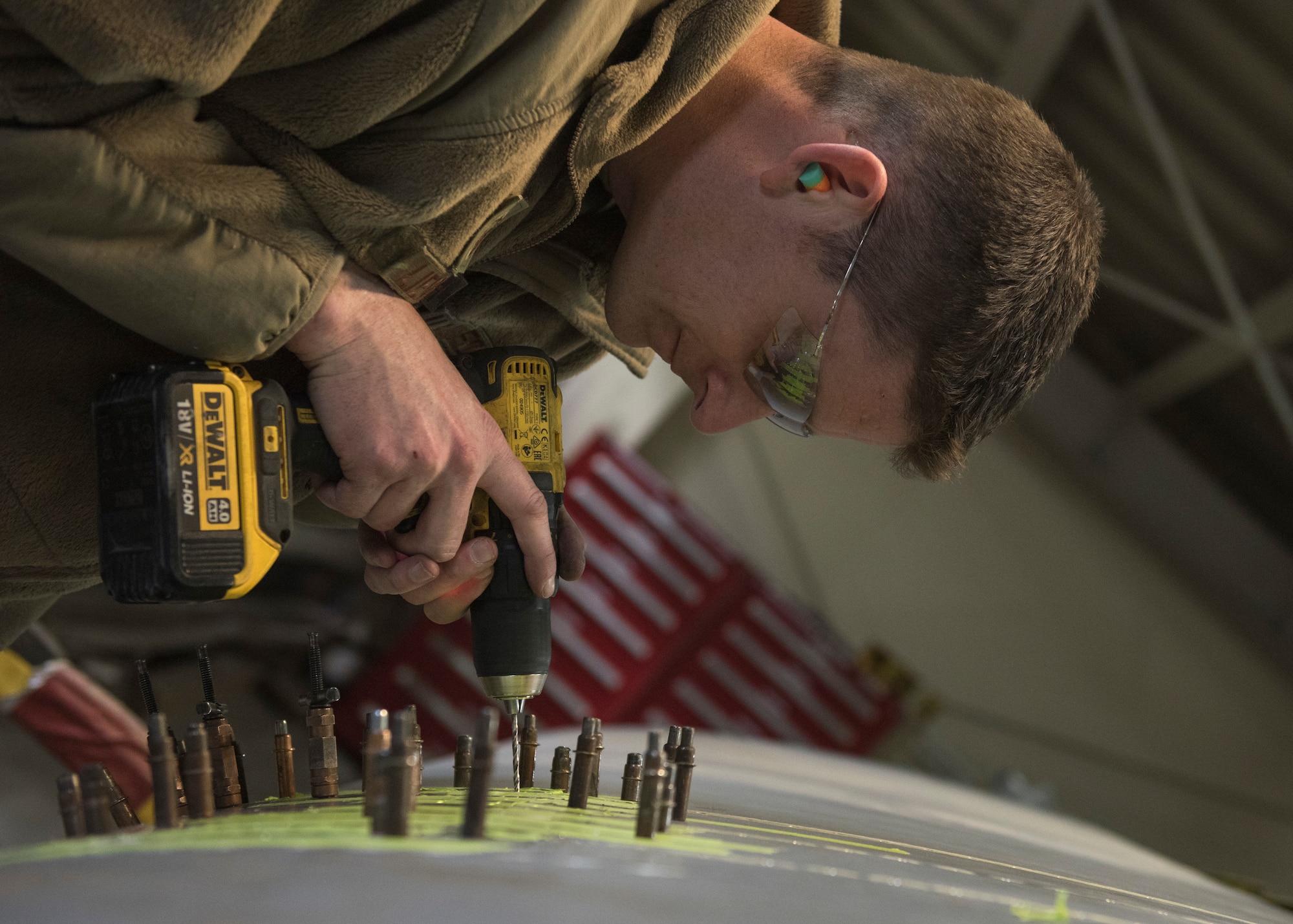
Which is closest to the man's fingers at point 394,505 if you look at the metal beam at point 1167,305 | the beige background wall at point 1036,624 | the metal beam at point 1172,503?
the metal beam at point 1167,305

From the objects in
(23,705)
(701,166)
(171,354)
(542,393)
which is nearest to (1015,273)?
(701,166)

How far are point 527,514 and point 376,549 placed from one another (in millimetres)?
191

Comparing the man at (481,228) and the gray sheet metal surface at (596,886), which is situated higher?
the man at (481,228)

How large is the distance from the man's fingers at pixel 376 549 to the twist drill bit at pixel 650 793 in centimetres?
53

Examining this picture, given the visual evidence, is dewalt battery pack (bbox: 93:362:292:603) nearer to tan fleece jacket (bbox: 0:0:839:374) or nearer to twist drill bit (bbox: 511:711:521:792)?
tan fleece jacket (bbox: 0:0:839:374)

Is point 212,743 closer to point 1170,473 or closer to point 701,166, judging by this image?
point 701,166

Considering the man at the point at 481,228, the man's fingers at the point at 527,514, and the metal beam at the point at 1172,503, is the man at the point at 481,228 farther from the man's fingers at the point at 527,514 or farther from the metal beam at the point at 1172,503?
the metal beam at the point at 1172,503

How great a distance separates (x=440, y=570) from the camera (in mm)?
1150

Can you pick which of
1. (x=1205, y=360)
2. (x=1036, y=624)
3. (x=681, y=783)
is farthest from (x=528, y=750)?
(x=1036, y=624)

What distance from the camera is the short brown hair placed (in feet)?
3.48

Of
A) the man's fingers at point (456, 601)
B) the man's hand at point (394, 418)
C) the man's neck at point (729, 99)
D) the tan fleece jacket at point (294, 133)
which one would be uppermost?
the man's neck at point (729, 99)

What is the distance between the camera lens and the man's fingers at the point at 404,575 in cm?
113

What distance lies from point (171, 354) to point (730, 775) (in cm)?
105

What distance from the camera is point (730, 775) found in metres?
1.62
